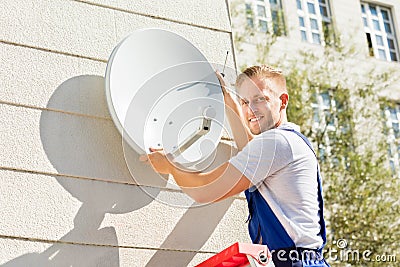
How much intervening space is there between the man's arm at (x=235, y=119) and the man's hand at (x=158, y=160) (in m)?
0.32

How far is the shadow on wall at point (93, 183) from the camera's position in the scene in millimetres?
2012

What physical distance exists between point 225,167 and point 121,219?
360mm

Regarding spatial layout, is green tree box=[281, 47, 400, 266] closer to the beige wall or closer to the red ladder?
the beige wall

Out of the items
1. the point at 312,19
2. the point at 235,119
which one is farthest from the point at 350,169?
the point at 235,119

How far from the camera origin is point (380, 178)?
9.61m

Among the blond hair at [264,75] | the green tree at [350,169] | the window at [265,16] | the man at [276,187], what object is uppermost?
the window at [265,16]

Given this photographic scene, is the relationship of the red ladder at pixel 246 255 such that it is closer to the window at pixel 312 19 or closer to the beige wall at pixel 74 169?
the beige wall at pixel 74 169

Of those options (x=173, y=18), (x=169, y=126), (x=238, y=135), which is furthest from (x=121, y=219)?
(x=173, y=18)

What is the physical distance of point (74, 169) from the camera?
2.08m

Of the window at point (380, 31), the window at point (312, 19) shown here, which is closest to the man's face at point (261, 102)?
the window at point (312, 19)

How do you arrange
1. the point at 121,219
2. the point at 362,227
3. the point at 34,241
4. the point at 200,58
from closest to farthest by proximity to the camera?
the point at 34,241 → the point at 121,219 → the point at 200,58 → the point at 362,227

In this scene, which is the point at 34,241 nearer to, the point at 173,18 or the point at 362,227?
the point at 173,18

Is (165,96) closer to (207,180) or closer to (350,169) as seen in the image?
(207,180)

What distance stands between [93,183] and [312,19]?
12.5 metres
